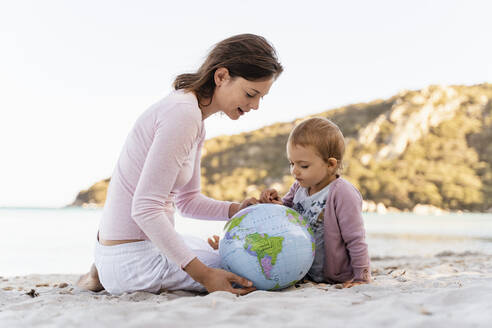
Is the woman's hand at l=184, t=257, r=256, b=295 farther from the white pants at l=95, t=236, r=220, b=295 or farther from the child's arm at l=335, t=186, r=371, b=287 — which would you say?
the child's arm at l=335, t=186, r=371, b=287

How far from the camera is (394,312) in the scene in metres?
2.42

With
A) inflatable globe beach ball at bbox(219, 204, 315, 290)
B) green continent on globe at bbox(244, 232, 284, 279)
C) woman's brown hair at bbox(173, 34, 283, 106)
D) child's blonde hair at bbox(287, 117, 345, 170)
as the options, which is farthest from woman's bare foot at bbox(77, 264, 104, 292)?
child's blonde hair at bbox(287, 117, 345, 170)

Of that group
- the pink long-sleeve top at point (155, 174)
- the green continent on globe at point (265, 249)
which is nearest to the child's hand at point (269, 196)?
the green continent on globe at point (265, 249)

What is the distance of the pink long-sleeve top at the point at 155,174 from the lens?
132 inches

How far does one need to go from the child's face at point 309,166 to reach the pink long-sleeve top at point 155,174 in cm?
86

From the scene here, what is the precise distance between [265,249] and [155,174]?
3.42 ft

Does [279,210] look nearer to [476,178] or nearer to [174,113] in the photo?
[174,113]

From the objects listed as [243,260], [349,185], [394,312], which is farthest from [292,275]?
[394,312]

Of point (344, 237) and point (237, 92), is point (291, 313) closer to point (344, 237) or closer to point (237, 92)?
point (344, 237)

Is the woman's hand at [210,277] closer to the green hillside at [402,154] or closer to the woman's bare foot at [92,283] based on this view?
the woman's bare foot at [92,283]

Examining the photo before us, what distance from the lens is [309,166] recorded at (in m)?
4.20

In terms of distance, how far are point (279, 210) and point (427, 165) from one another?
167ft

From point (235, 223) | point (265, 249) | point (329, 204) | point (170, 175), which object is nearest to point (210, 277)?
point (265, 249)

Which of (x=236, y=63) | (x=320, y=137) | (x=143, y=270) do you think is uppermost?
(x=236, y=63)
